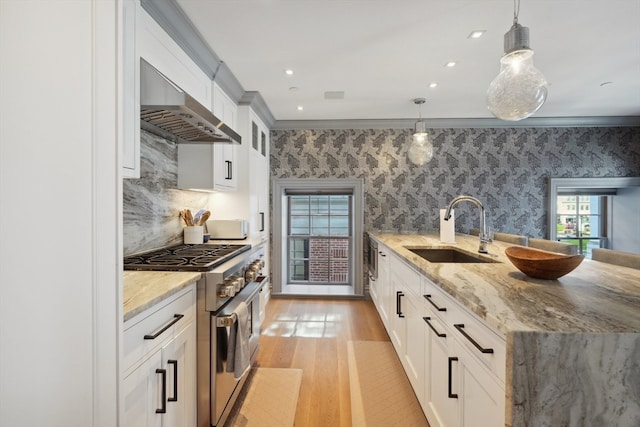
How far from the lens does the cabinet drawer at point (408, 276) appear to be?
5.91 feet

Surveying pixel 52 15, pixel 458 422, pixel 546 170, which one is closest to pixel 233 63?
pixel 52 15

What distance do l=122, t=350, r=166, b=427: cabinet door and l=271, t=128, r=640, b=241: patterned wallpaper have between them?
11.6 feet

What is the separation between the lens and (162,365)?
1.26 m

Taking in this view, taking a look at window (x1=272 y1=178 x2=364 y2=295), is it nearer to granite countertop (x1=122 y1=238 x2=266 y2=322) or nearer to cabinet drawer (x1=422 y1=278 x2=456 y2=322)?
cabinet drawer (x1=422 y1=278 x2=456 y2=322)

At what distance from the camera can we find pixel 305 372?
8.04ft

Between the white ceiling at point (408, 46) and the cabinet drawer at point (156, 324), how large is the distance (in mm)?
Answer: 1809

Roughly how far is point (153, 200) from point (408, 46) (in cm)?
230

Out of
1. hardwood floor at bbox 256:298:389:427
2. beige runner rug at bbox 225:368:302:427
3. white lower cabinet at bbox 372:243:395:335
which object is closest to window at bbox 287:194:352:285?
hardwood floor at bbox 256:298:389:427

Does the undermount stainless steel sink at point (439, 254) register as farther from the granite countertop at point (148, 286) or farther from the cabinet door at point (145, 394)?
the cabinet door at point (145, 394)

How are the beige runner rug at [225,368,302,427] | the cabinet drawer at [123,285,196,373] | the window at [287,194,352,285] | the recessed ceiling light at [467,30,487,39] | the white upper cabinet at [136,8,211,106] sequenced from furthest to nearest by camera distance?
the window at [287,194,352,285]
the recessed ceiling light at [467,30,487,39]
the beige runner rug at [225,368,302,427]
the white upper cabinet at [136,8,211,106]
the cabinet drawer at [123,285,196,373]

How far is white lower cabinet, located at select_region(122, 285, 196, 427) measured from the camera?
107 centimetres

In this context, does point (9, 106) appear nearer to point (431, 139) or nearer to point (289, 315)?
Result: point (289, 315)

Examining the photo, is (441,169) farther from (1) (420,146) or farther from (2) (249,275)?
(2) (249,275)

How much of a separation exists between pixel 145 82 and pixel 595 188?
5.76m
